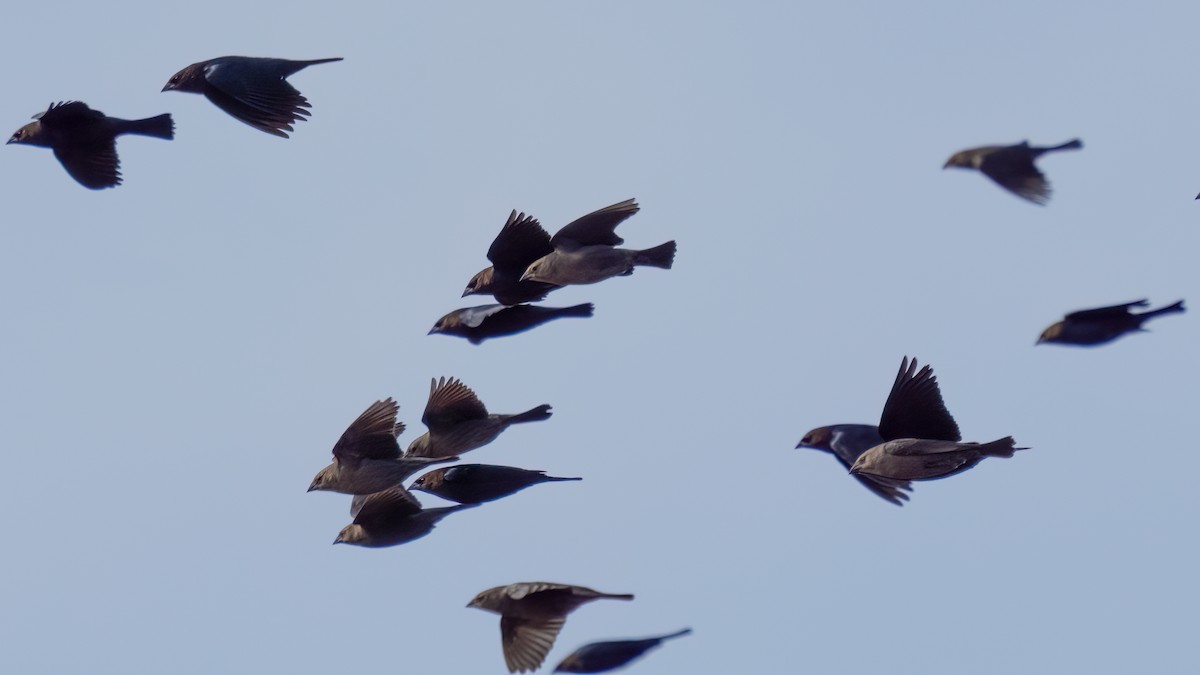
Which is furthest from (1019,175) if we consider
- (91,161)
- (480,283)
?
(91,161)

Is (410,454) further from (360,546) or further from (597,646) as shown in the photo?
(597,646)

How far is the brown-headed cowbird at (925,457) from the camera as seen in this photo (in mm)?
12680

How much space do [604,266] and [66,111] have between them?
5.70m

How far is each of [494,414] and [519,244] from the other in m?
1.64

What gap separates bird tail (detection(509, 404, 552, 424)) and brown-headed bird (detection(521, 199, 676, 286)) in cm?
118

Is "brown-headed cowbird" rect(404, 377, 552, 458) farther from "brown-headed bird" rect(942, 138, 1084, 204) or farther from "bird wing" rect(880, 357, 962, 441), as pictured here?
"brown-headed bird" rect(942, 138, 1084, 204)

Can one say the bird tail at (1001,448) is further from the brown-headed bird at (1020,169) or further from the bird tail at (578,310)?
the brown-headed bird at (1020,169)

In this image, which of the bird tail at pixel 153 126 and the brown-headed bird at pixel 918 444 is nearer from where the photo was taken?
the brown-headed bird at pixel 918 444

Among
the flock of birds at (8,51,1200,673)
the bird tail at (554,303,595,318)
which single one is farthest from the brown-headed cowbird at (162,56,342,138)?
the bird tail at (554,303,595,318)

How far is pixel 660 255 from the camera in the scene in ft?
47.0

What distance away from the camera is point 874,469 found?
13.5m

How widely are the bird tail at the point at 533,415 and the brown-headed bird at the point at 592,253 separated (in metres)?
1.18

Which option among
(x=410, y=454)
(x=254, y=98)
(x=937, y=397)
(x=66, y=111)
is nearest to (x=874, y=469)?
(x=937, y=397)

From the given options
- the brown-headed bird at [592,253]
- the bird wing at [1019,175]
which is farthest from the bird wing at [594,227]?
the bird wing at [1019,175]
